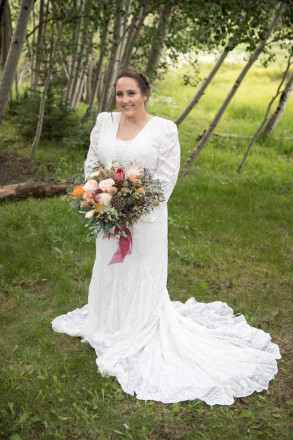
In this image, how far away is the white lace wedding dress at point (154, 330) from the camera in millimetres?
3896

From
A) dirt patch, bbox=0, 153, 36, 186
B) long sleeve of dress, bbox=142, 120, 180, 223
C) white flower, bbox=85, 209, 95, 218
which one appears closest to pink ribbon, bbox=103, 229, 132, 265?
white flower, bbox=85, 209, 95, 218

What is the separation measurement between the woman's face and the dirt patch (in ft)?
19.7

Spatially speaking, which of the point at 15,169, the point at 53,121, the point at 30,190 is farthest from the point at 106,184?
the point at 53,121

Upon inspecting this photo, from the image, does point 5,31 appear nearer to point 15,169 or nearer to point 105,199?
point 15,169

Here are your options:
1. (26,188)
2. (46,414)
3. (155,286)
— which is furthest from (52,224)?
(46,414)

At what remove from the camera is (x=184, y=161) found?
12.2m

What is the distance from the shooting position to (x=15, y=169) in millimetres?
10102

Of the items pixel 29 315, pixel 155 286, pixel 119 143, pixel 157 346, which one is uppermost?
pixel 119 143

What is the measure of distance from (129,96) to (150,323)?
7.06ft

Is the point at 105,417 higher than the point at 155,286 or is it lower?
lower

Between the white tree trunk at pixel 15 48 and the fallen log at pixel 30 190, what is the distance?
4.62 ft

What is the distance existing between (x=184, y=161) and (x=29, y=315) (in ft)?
26.3

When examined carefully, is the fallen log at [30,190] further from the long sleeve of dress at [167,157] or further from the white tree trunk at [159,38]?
the long sleeve of dress at [167,157]

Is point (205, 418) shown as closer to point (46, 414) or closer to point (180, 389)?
point (180, 389)
